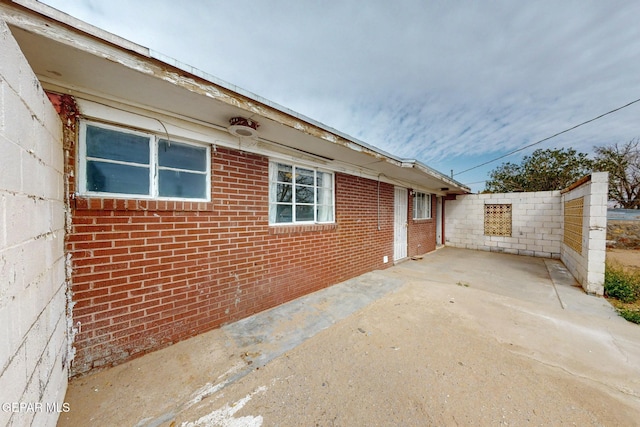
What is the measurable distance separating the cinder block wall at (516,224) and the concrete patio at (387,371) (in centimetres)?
545

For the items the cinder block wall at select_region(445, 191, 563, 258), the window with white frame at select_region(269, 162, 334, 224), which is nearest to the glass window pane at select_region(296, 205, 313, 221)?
the window with white frame at select_region(269, 162, 334, 224)

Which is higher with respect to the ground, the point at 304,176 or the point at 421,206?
the point at 304,176

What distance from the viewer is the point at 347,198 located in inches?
197

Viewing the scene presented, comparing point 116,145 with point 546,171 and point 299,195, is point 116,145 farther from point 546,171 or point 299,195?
point 546,171

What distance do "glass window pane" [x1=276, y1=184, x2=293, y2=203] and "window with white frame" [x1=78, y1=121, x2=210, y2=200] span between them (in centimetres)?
118

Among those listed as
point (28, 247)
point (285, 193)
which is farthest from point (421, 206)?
point (28, 247)

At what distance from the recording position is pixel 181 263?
269 centimetres

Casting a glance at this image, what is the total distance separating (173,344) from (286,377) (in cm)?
153

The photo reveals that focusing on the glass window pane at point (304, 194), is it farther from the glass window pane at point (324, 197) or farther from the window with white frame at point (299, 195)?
the glass window pane at point (324, 197)

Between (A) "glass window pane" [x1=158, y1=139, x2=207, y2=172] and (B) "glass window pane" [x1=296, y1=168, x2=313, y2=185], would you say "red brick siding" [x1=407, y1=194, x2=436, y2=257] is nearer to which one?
(B) "glass window pane" [x1=296, y1=168, x2=313, y2=185]

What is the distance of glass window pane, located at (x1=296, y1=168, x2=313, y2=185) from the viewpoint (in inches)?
161

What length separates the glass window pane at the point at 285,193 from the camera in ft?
12.4

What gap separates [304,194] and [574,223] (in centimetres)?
735

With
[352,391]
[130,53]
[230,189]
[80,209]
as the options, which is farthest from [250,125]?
[352,391]
